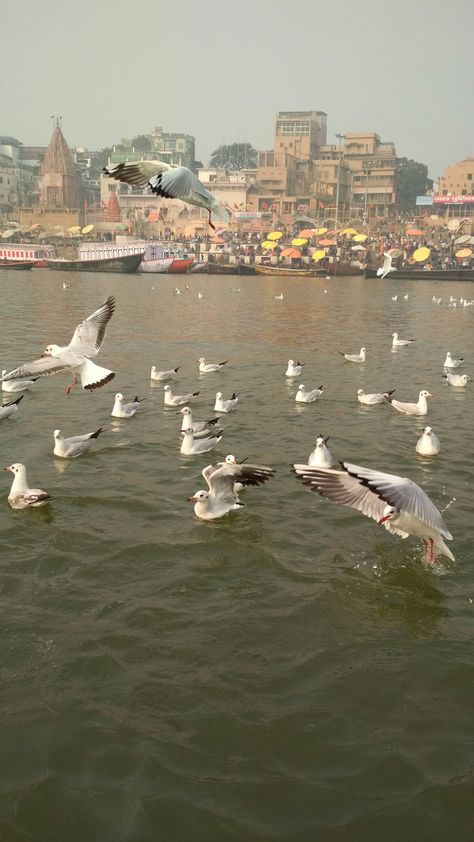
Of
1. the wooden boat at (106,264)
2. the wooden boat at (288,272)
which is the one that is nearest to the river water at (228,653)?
the wooden boat at (288,272)

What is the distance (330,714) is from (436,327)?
943 inches

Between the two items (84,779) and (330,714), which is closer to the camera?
(84,779)

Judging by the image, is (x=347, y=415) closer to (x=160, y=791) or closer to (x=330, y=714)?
(x=330, y=714)

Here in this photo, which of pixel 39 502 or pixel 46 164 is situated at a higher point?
pixel 46 164

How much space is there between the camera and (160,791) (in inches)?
155

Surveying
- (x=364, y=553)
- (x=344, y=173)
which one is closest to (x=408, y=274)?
(x=344, y=173)

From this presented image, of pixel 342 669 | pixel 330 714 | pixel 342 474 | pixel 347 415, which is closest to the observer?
pixel 330 714

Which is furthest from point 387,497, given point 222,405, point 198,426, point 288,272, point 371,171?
point 371,171

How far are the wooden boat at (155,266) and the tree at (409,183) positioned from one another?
172ft

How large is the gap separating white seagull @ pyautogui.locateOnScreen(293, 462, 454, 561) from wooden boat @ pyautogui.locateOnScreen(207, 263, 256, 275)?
63.2 m

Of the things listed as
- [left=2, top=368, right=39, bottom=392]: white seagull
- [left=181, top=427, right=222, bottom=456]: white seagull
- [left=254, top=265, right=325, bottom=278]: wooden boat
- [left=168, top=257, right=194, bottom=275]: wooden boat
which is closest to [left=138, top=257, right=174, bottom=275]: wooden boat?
[left=168, top=257, right=194, bottom=275]: wooden boat

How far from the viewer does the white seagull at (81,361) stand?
6.88 meters

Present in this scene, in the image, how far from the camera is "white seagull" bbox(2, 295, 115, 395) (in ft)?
22.6

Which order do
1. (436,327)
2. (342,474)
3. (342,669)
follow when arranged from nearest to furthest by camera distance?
(342,669), (342,474), (436,327)
